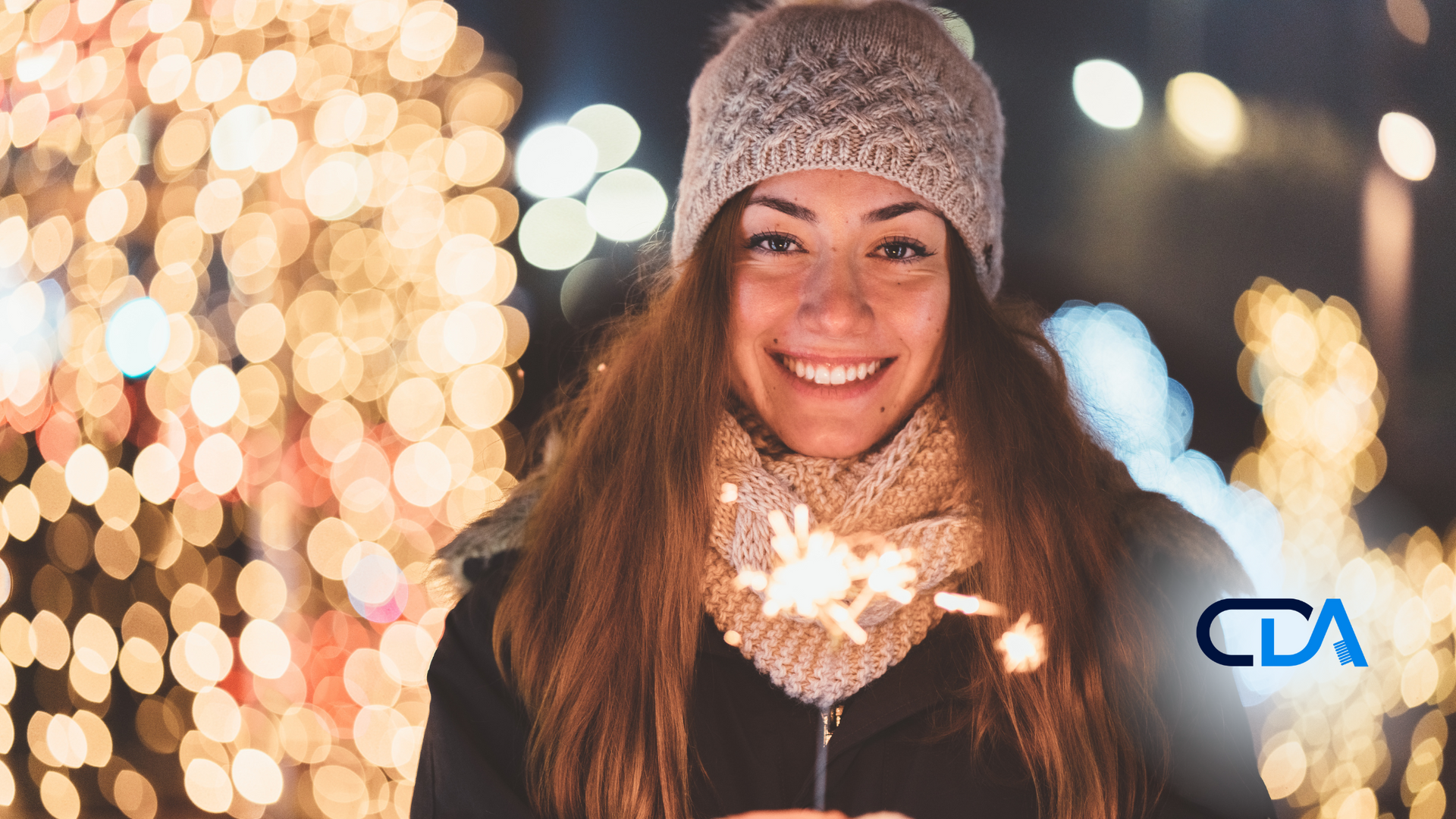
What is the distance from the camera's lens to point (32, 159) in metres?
1.82

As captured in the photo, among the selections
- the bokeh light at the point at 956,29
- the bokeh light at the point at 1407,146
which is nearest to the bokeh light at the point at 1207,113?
the bokeh light at the point at 1407,146

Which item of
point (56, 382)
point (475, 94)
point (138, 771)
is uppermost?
point (475, 94)

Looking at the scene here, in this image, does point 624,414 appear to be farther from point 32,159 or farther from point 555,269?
point 32,159

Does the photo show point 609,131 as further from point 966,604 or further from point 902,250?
point 966,604

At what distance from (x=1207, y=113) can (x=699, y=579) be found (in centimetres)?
150

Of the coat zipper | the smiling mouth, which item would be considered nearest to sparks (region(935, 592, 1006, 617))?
the coat zipper

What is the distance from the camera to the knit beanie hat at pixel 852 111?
1103 mm

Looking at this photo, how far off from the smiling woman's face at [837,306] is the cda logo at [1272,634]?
46 centimetres

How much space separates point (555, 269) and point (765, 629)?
113 centimetres

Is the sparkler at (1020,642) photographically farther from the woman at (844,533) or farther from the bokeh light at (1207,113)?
the bokeh light at (1207,113)

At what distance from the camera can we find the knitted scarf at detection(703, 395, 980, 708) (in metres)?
1.08

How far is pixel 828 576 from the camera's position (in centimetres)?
113

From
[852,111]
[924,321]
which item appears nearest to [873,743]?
[924,321]

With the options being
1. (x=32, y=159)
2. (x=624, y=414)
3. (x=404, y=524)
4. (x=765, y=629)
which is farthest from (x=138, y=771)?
(x=765, y=629)
